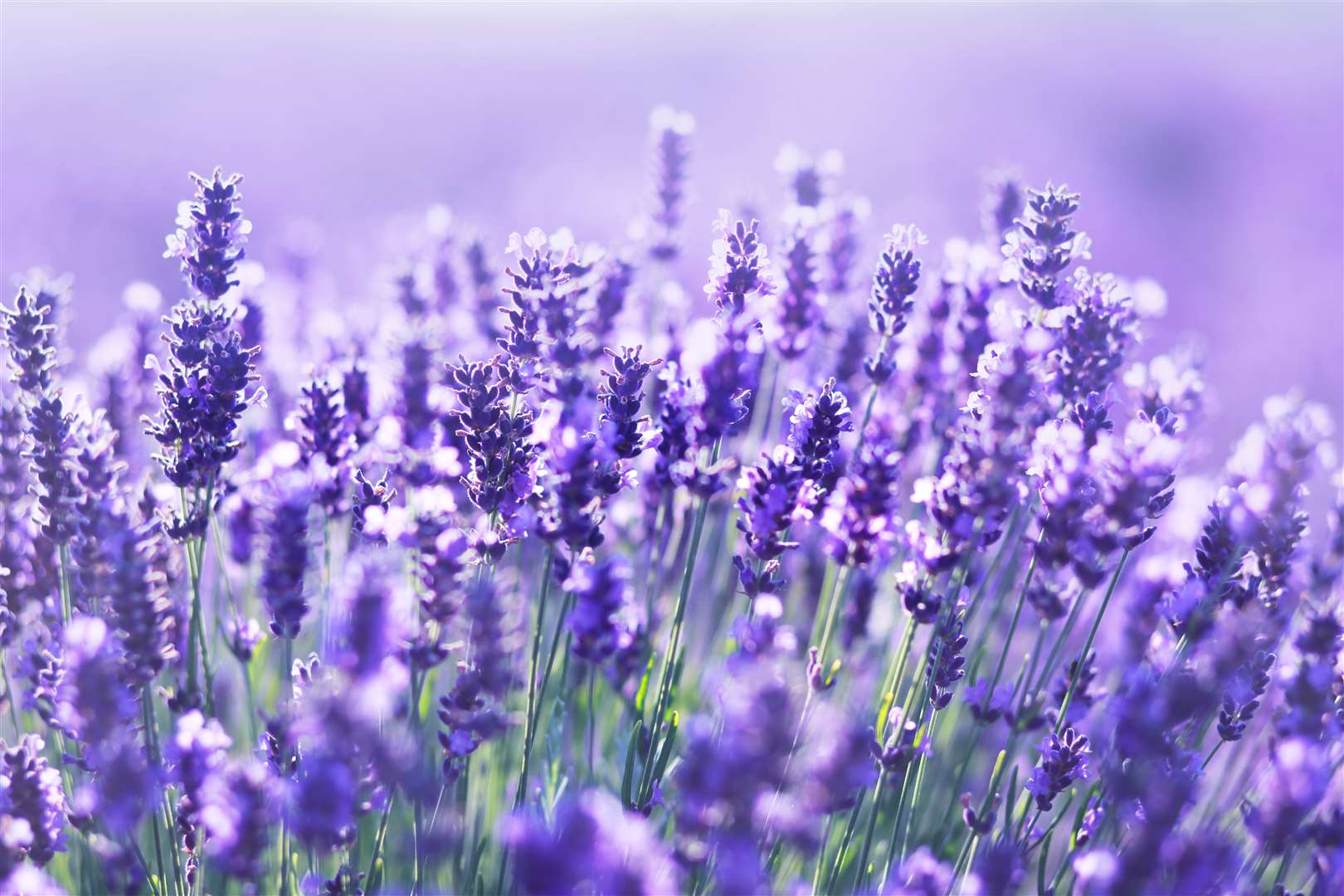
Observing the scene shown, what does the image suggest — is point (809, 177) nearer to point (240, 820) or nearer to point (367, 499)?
point (367, 499)

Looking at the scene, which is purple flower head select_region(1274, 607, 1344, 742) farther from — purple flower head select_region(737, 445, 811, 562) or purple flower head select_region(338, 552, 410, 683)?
purple flower head select_region(338, 552, 410, 683)

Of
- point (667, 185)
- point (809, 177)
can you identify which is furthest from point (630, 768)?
point (667, 185)

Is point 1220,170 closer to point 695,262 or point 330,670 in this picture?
point 695,262

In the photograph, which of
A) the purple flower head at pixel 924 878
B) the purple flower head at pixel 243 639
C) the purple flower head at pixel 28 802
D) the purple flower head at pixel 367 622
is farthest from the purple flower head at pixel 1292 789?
the purple flower head at pixel 243 639

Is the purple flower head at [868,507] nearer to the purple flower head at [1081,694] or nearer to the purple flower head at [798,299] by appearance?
the purple flower head at [1081,694]

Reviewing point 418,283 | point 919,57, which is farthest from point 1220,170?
point 418,283

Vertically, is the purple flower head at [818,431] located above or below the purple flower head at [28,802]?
above

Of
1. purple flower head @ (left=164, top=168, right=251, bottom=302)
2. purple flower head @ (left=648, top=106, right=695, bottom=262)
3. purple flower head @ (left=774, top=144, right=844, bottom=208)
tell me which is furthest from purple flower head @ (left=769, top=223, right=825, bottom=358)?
purple flower head @ (left=164, top=168, right=251, bottom=302)
